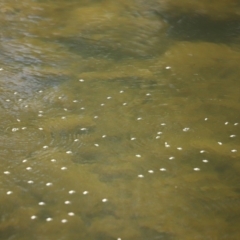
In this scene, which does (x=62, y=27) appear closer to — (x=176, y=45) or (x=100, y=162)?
(x=176, y=45)

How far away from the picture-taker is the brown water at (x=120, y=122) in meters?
3.09

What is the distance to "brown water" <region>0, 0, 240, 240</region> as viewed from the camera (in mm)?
3094

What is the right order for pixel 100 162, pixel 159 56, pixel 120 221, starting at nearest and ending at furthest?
pixel 120 221 < pixel 100 162 < pixel 159 56

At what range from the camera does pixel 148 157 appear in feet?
11.8

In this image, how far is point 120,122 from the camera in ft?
13.0

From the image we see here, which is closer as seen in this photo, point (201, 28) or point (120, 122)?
point (120, 122)

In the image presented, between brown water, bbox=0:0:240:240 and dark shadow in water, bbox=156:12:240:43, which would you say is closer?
brown water, bbox=0:0:240:240

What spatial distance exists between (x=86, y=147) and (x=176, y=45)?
5.91ft

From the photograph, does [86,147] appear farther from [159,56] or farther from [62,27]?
[62,27]

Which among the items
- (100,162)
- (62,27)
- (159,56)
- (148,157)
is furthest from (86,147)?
(62,27)

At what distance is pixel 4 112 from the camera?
4098 millimetres

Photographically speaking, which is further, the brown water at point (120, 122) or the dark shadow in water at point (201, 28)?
the dark shadow in water at point (201, 28)

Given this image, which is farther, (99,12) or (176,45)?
(99,12)

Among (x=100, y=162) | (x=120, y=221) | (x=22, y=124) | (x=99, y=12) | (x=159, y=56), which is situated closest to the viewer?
(x=120, y=221)
